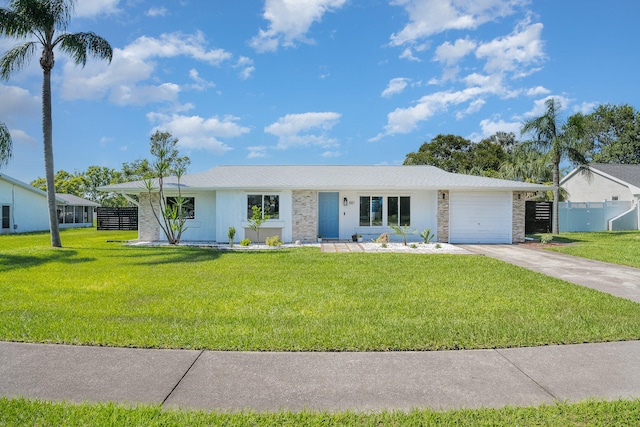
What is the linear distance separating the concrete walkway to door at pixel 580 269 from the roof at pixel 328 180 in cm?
390

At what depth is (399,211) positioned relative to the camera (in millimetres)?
17500

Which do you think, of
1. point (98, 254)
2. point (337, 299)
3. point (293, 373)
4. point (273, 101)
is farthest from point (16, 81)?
point (293, 373)

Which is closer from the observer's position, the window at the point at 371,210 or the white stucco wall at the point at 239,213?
the white stucco wall at the point at 239,213

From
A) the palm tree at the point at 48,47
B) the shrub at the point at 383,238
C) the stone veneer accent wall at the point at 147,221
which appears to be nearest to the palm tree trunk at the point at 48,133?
the palm tree at the point at 48,47

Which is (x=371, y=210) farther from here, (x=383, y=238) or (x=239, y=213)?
(x=239, y=213)

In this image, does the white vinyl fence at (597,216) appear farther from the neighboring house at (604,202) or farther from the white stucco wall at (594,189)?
the white stucco wall at (594,189)

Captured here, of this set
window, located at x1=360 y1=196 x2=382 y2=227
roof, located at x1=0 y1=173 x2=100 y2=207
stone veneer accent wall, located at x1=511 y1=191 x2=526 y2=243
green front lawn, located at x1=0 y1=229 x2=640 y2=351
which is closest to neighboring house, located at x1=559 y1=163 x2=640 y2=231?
stone veneer accent wall, located at x1=511 y1=191 x2=526 y2=243

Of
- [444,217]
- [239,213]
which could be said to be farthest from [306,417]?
[444,217]

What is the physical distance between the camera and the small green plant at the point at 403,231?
15898mm

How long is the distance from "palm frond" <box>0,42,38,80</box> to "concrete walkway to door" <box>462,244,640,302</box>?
1988cm

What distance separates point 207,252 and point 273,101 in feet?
35.0

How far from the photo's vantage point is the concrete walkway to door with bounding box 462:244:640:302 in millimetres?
7742

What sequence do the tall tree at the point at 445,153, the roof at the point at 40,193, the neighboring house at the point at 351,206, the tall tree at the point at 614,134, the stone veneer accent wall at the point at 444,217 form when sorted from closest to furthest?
the neighboring house at the point at 351,206
the stone veneer accent wall at the point at 444,217
the roof at the point at 40,193
the tall tree at the point at 614,134
the tall tree at the point at 445,153

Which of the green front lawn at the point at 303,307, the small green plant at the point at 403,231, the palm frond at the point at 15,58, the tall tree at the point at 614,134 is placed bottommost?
the green front lawn at the point at 303,307
